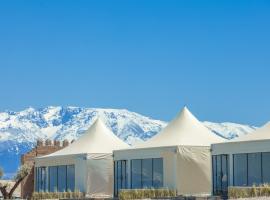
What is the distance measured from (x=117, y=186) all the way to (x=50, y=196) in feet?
17.4

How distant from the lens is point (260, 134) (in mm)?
52125

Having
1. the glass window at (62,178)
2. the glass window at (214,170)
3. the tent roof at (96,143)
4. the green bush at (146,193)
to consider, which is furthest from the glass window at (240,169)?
the glass window at (62,178)

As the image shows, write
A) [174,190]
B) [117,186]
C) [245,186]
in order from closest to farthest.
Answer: [245,186] < [174,190] < [117,186]

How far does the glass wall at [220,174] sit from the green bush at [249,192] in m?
4.39

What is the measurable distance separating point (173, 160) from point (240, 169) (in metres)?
5.61

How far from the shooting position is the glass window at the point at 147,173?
5809 centimetres

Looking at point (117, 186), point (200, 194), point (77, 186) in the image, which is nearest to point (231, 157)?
point (200, 194)

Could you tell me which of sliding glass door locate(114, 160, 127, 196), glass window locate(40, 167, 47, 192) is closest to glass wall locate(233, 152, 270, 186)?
sliding glass door locate(114, 160, 127, 196)

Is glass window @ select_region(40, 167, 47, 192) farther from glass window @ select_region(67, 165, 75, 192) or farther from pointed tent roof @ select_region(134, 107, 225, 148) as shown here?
pointed tent roof @ select_region(134, 107, 225, 148)

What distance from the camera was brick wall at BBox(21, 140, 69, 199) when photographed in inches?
3031

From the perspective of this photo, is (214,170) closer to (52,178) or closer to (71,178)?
(71,178)

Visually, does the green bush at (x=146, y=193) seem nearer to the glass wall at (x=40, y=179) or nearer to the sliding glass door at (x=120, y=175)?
the sliding glass door at (x=120, y=175)

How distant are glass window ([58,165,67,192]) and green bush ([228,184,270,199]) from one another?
18.7 meters

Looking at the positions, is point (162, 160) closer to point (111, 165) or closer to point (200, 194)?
point (200, 194)
